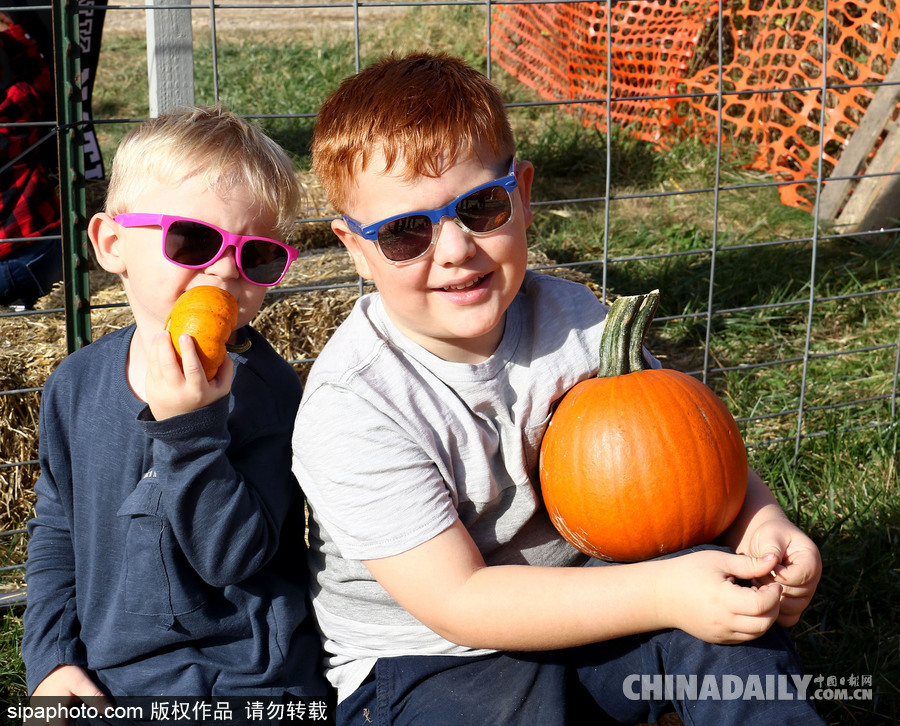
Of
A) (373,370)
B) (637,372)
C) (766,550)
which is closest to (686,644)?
(766,550)

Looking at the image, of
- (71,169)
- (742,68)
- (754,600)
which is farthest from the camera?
(742,68)

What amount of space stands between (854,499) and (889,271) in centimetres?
195

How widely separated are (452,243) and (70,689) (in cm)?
116

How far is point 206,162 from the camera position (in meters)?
1.85

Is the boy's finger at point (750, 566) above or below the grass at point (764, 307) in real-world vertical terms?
above

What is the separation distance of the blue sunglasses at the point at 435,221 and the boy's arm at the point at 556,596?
52cm

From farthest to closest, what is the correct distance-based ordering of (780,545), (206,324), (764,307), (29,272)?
(29,272) < (764,307) < (780,545) < (206,324)

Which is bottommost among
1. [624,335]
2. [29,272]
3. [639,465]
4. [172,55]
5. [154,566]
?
[29,272]

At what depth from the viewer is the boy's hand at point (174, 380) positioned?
1.58 meters

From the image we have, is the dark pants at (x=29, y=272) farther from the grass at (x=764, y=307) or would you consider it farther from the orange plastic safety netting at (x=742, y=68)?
the orange plastic safety netting at (x=742, y=68)

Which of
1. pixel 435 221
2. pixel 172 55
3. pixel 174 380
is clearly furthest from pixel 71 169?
pixel 435 221

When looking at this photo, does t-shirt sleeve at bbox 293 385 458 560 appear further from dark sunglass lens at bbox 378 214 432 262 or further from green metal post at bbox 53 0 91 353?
green metal post at bbox 53 0 91 353

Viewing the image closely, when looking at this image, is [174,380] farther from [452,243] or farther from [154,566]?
[452,243]

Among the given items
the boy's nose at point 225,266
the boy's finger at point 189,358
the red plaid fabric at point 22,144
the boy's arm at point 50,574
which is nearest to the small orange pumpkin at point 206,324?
the boy's finger at point 189,358
